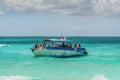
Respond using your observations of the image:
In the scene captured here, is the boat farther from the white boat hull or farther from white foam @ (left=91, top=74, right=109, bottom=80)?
white foam @ (left=91, top=74, right=109, bottom=80)

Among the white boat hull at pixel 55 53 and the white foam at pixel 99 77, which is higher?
the white boat hull at pixel 55 53

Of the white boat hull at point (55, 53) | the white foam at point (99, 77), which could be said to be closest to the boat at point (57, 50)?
the white boat hull at point (55, 53)

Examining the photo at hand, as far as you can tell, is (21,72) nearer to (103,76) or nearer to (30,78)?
(30,78)

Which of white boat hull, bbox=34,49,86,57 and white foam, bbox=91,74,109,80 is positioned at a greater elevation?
white boat hull, bbox=34,49,86,57

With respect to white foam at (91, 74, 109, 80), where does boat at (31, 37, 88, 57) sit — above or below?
above

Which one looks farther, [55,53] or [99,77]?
[55,53]

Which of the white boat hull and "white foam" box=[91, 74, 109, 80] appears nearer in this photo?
"white foam" box=[91, 74, 109, 80]

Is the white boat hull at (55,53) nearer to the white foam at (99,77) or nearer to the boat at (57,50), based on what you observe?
the boat at (57,50)

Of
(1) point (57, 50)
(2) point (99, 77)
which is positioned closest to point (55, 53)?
(1) point (57, 50)

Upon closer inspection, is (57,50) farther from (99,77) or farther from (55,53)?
(99,77)

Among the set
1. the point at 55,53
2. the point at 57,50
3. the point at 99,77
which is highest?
the point at 57,50

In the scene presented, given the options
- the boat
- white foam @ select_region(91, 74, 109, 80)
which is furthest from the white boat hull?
white foam @ select_region(91, 74, 109, 80)

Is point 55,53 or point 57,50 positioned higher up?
point 57,50

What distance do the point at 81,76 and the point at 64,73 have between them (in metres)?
2.02
